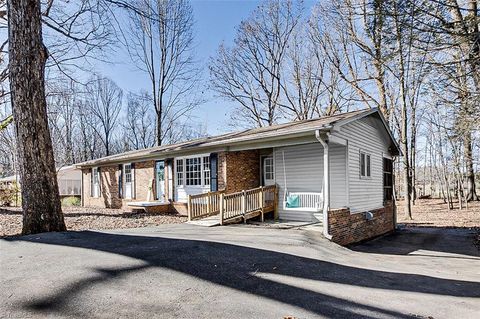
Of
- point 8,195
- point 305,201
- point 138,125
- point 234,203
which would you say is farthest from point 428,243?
point 138,125

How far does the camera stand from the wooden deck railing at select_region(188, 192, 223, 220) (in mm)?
10562

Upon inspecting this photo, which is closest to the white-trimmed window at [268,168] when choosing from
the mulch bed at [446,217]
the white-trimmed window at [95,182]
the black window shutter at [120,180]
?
the mulch bed at [446,217]

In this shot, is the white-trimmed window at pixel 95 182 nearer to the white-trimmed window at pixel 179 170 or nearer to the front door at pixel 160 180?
the front door at pixel 160 180

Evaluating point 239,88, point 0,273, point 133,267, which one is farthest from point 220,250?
point 239,88

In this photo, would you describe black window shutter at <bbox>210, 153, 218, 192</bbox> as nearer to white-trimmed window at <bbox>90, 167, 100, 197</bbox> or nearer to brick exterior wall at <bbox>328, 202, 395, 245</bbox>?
brick exterior wall at <bbox>328, 202, 395, 245</bbox>

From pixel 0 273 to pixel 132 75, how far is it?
22923mm

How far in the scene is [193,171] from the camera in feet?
42.2

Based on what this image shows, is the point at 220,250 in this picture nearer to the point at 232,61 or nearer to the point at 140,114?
the point at 232,61

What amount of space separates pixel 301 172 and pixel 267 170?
175cm

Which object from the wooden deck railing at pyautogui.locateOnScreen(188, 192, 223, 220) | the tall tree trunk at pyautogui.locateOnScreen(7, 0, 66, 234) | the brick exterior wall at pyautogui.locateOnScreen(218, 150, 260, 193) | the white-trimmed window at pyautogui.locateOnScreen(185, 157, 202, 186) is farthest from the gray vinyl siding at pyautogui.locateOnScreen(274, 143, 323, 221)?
the tall tree trunk at pyautogui.locateOnScreen(7, 0, 66, 234)

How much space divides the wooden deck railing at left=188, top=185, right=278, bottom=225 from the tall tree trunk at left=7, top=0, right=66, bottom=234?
169 inches

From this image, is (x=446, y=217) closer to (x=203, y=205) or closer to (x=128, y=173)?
(x=203, y=205)

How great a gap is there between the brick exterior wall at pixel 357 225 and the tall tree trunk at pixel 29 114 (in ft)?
23.5

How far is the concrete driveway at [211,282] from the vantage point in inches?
133
